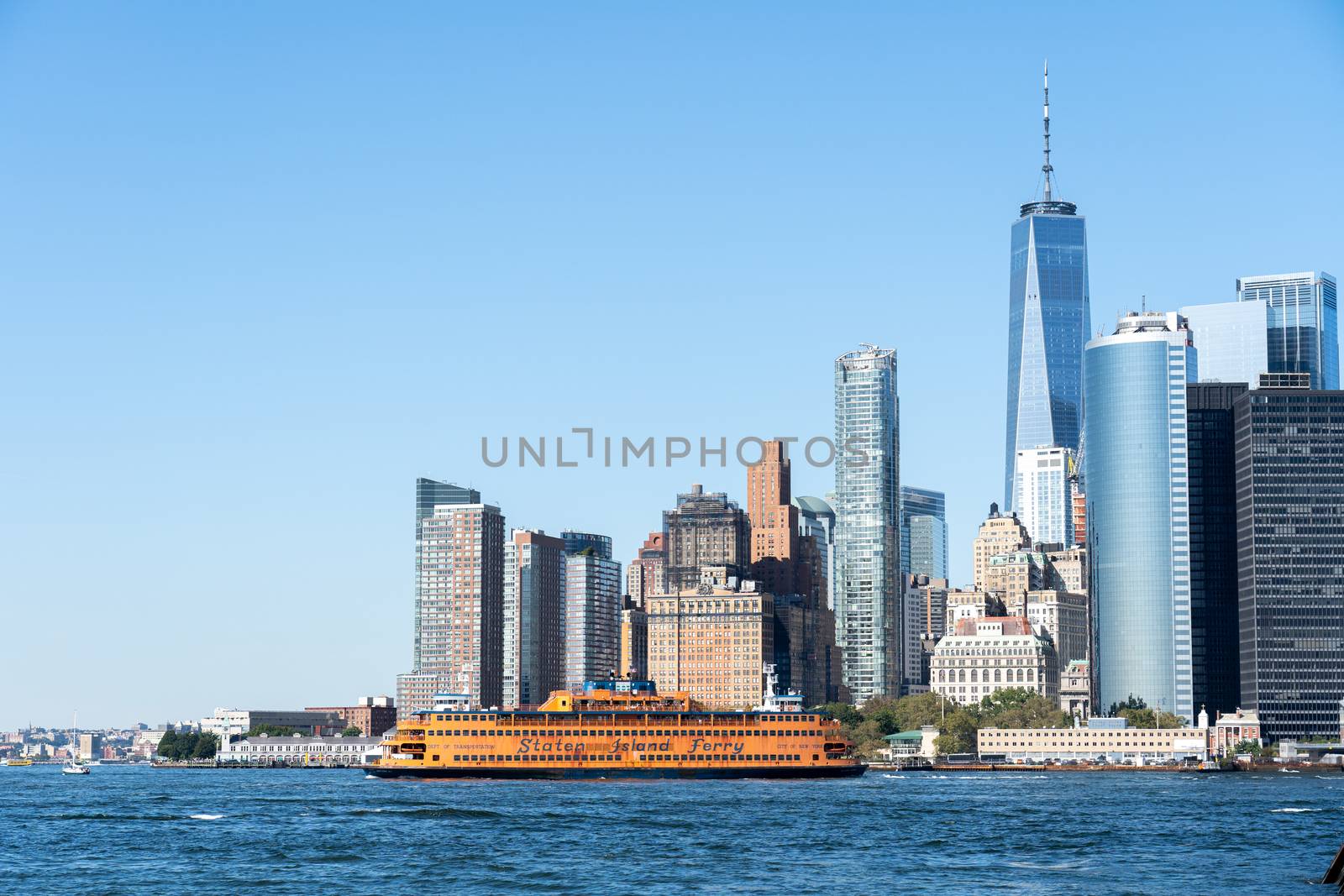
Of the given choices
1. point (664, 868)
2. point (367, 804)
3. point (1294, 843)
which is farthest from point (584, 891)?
point (367, 804)

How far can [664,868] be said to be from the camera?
11900 centimetres

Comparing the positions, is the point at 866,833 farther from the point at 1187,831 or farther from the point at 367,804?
the point at 367,804

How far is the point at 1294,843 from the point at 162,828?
87347 millimetres

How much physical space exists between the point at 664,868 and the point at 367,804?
245 feet

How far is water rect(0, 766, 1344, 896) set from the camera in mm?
110938

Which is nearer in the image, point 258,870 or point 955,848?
point 258,870

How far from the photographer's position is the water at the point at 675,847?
111 m

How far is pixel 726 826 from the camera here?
15212 cm

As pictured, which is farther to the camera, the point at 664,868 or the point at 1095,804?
the point at 1095,804

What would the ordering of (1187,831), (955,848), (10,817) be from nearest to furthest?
(955,848), (1187,831), (10,817)

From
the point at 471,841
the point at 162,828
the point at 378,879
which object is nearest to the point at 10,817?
the point at 162,828

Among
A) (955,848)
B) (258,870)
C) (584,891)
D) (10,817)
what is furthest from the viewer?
(10,817)

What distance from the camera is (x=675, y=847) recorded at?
133 meters

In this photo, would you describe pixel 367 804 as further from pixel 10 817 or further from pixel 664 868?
pixel 664 868
